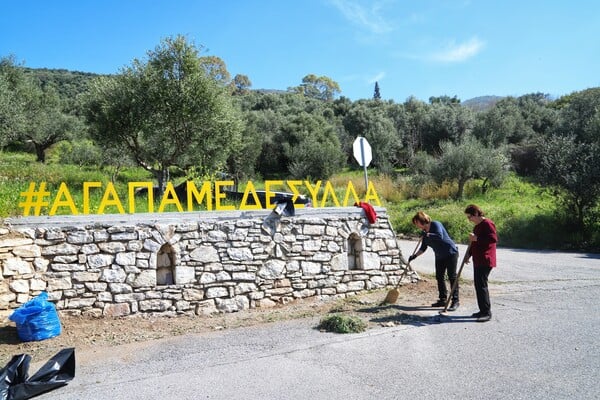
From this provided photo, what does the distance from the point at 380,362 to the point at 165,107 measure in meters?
12.8

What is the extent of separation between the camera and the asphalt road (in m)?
4.60

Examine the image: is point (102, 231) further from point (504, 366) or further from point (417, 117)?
point (417, 117)

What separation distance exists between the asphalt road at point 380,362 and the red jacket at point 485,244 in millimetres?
1018

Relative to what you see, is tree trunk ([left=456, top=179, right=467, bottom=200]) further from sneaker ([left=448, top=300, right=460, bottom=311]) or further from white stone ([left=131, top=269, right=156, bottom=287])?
white stone ([left=131, top=269, right=156, bottom=287])

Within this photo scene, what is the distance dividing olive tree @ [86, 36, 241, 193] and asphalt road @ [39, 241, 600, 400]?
10559mm

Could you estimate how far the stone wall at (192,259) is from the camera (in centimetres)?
696

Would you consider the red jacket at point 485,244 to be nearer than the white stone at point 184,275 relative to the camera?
Yes

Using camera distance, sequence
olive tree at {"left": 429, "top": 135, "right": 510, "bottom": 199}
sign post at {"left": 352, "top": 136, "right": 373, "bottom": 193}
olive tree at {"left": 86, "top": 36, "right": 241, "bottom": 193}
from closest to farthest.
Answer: sign post at {"left": 352, "top": 136, "right": 373, "bottom": 193}
olive tree at {"left": 86, "top": 36, "right": 241, "bottom": 193}
olive tree at {"left": 429, "top": 135, "right": 510, "bottom": 199}

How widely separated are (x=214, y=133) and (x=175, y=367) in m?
12.1

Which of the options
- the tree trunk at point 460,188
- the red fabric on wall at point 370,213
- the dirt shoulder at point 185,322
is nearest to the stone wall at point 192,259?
the red fabric on wall at point 370,213

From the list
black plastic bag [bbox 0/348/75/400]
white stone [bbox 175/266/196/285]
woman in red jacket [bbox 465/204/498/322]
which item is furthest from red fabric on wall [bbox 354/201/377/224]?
black plastic bag [bbox 0/348/75/400]

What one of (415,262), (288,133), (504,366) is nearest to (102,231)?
(504,366)

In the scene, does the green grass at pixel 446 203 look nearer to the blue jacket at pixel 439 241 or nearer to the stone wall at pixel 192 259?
the stone wall at pixel 192 259

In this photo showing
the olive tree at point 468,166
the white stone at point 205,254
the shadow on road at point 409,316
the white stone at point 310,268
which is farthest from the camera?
the olive tree at point 468,166
